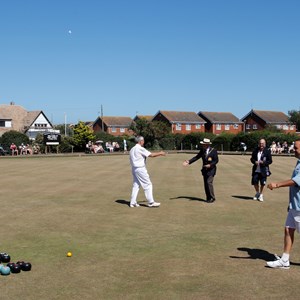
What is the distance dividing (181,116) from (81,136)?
128 feet

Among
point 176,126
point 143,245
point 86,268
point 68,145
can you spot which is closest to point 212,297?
point 86,268

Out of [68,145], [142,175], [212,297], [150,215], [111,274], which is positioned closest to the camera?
[212,297]

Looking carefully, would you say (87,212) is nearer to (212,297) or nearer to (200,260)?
(200,260)

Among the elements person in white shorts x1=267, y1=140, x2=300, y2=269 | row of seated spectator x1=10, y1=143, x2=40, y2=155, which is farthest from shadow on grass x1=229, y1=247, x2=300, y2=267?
row of seated spectator x1=10, y1=143, x2=40, y2=155

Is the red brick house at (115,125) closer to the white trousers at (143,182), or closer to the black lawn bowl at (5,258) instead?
the white trousers at (143,182)

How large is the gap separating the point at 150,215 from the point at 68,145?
144ft

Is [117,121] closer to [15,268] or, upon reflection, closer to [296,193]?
[15,268]

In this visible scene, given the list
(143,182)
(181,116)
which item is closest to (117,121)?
(181,116)

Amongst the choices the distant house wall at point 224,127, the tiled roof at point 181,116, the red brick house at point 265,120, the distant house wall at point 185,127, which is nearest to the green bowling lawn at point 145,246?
the distant house wall at point 185,127

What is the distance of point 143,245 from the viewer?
7.84 m

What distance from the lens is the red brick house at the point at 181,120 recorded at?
91375 mm

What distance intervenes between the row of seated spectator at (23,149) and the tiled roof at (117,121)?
2129 inches

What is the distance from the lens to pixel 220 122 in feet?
312

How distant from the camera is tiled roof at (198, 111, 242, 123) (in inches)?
3774
